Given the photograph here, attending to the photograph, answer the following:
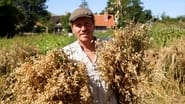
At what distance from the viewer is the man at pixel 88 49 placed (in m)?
4.07

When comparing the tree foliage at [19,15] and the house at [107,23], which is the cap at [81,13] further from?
the tree foliage at [19,15]

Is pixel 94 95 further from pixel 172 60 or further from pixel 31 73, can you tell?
pixel 172 60

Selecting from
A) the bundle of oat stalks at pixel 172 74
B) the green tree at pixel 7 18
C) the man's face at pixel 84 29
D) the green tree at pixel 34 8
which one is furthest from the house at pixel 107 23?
the green tree at pixel 34 8

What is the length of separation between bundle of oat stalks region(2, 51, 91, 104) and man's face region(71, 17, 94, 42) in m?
0.51

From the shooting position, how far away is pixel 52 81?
374 centimetres

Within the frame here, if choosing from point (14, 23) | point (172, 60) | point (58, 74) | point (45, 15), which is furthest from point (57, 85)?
point (45, 15)

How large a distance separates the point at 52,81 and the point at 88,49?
77 centimetres

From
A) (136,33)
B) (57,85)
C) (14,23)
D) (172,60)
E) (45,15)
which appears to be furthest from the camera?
(45,15)

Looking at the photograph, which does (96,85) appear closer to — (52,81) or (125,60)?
(125,60)

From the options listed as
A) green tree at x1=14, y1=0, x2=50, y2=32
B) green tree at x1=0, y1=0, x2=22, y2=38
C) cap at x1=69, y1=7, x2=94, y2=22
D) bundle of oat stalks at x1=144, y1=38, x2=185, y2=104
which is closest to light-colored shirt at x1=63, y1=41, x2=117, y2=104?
cap at x1=69, y1=7, x2=94, y2=22

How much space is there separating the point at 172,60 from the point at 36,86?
7.05 metres

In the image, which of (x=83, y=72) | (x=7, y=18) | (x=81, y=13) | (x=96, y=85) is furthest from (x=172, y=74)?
(x=7, y=18)

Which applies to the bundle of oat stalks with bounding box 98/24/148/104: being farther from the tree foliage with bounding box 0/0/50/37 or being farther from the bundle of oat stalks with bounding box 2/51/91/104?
the tree foliage with bounding box 0/0/50/37

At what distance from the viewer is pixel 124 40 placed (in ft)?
13.1
